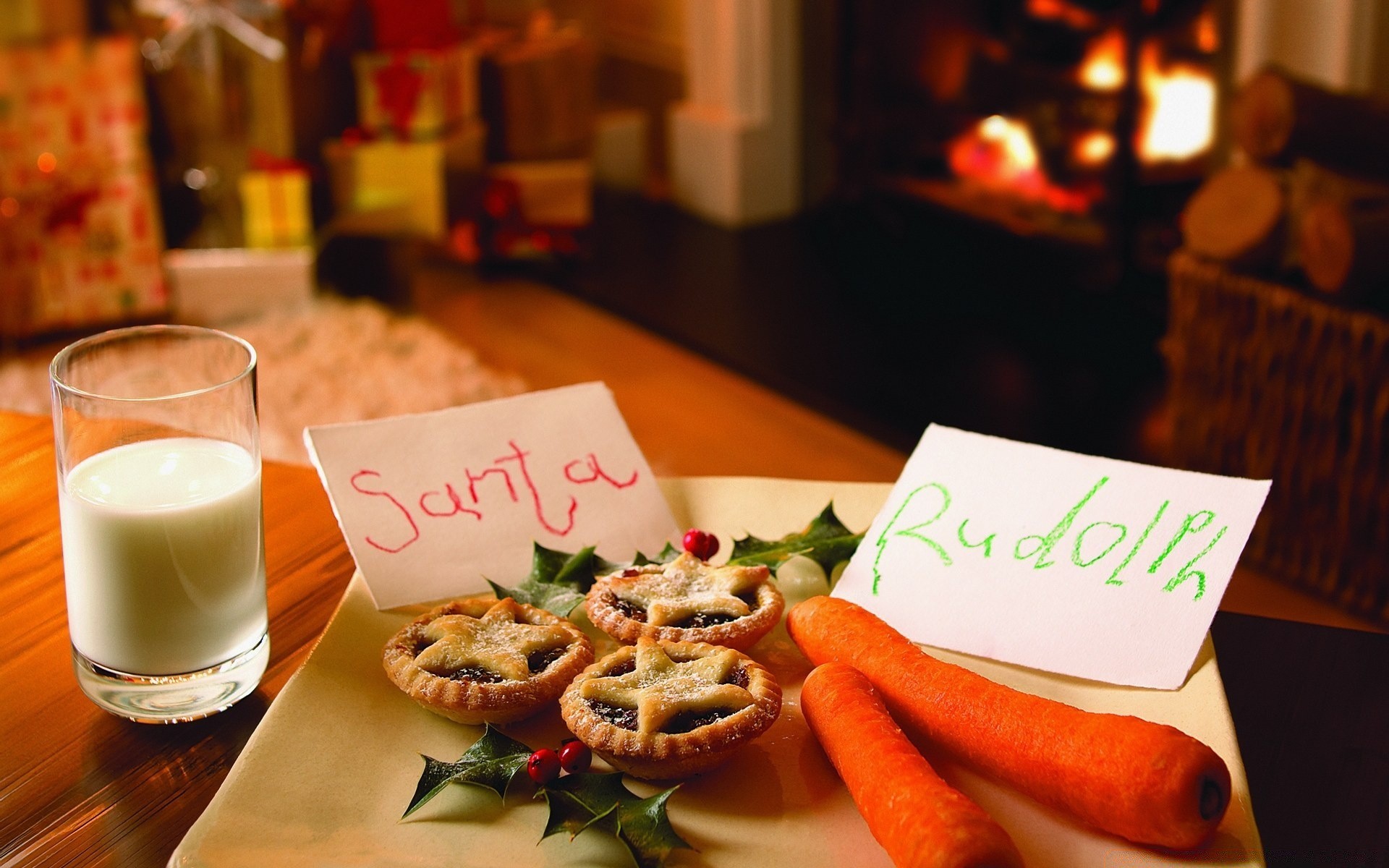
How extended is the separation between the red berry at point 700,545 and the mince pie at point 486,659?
0.11 meters

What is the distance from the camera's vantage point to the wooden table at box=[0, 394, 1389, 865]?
66 cm

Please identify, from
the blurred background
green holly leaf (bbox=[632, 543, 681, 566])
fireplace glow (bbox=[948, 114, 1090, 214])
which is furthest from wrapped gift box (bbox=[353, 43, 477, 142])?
green holly leaf (bbox=[632, 543, 681, 566])

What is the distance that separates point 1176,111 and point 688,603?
2.17m

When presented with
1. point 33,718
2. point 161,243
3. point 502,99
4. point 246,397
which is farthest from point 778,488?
point 502,99

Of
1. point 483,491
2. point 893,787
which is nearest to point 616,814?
point 893,787

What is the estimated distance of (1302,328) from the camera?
1882mm

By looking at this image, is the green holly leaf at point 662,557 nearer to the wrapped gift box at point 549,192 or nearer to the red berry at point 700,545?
the red berry at point 700,545

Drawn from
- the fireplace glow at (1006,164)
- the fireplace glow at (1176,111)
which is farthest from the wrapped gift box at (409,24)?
the fireplace glow at (1176,111)

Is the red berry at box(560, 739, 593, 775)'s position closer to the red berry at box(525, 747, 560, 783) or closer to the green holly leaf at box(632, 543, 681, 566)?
the red berry at box(525, 747, 560, 783)

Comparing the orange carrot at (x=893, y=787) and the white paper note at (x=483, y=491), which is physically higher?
the white paper note at (x=483, y=491)

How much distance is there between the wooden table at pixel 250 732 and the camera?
658 mm

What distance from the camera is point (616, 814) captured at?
615 mm

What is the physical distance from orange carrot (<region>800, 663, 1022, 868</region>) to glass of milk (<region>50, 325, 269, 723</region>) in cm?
32

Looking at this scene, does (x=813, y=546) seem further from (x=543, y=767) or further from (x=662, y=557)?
(x=543, y=767)
